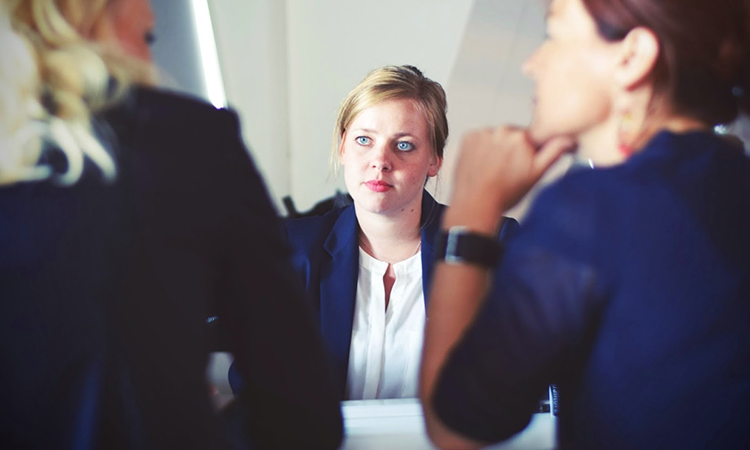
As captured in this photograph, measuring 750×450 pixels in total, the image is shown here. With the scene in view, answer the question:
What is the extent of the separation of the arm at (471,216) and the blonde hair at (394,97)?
7cm

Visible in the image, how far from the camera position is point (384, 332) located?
33.3 inches

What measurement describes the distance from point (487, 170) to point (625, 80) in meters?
0.22

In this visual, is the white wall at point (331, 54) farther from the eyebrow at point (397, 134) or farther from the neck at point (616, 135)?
the neck at point (616, 135)

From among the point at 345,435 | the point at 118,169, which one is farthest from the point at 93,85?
the point at 345,435

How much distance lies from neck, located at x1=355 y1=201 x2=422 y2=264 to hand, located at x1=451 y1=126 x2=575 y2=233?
0.12m

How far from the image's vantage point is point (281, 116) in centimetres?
83

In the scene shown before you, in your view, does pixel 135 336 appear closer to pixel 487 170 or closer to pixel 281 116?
pixel 281 116

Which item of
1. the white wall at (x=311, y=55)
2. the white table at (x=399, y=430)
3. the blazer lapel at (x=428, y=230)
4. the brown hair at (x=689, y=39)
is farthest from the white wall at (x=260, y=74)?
the brown hair at (x=689, y=39)

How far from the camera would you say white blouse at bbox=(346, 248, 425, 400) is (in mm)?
823

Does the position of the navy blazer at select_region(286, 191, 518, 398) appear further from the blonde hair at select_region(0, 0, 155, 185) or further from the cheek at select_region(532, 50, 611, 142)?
the blonde hair at select_region(0, 0, 155, 185)

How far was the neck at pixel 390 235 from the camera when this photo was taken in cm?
86

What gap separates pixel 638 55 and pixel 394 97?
0.34m

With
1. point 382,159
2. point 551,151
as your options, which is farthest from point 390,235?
point 551,151

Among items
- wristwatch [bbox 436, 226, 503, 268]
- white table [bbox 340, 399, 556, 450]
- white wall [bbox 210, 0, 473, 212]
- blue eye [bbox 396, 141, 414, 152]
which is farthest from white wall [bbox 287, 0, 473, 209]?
white table [bbox 340, 399, 556, 450]
